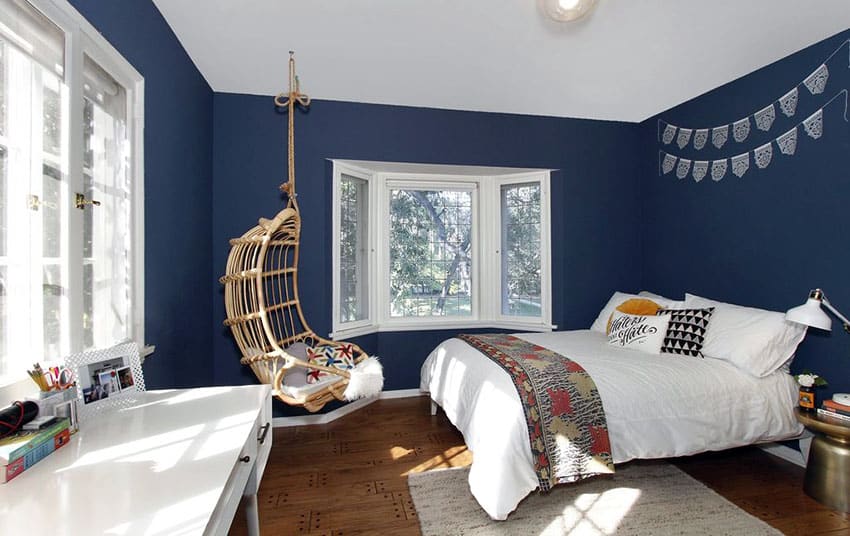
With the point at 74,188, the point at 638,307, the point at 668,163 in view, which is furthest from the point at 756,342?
the point at 74,188

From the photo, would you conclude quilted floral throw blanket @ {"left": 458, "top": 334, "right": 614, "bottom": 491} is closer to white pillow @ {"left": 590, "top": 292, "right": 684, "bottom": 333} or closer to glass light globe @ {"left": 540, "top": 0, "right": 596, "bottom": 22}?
white pillow @ {"left": 590, "top": 292, "right": 684, "bottom": 333}

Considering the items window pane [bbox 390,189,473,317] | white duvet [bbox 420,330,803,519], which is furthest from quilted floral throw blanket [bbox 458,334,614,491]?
window pane [bbox 390,189,473,317]

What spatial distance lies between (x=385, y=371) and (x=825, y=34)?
12.2ft

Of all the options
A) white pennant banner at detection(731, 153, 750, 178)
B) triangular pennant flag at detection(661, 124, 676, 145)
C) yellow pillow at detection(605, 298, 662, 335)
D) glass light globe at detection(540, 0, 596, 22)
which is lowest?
yellow pillow at detection(605, 298, 662, 335)

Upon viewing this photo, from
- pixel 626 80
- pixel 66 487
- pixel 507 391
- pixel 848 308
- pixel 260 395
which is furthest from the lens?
pixel 626 80

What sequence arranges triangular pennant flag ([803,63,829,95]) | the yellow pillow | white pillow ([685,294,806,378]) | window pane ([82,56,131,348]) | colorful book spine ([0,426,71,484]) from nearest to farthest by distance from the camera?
colorful book spine ([0,426,71,484]) < window pane ([82,56,131,348]) < white pillow ([685,294,806,378]) < triangular pennant flag ([803,63,829,95]) < the yellow pillow

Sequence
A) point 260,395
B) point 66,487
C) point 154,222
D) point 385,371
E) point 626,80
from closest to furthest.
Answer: point 66,487
point 260,395
point 154,222
point 626,80
point 385,371

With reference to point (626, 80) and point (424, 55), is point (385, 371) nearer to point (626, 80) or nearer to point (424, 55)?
point (424, 55)

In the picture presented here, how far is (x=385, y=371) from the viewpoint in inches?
149

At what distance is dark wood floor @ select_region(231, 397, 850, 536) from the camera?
2.04 metres

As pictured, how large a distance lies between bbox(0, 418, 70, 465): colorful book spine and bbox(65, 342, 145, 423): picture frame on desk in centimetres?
20

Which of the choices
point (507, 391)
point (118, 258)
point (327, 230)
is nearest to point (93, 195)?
point (118, 258)

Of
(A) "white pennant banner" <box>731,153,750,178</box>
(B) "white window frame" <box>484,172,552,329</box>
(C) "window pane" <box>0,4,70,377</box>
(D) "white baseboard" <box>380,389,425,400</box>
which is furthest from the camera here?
(B) "white window frame" <box>484,172,552,329</box>

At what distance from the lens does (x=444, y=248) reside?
4078 millimetres
